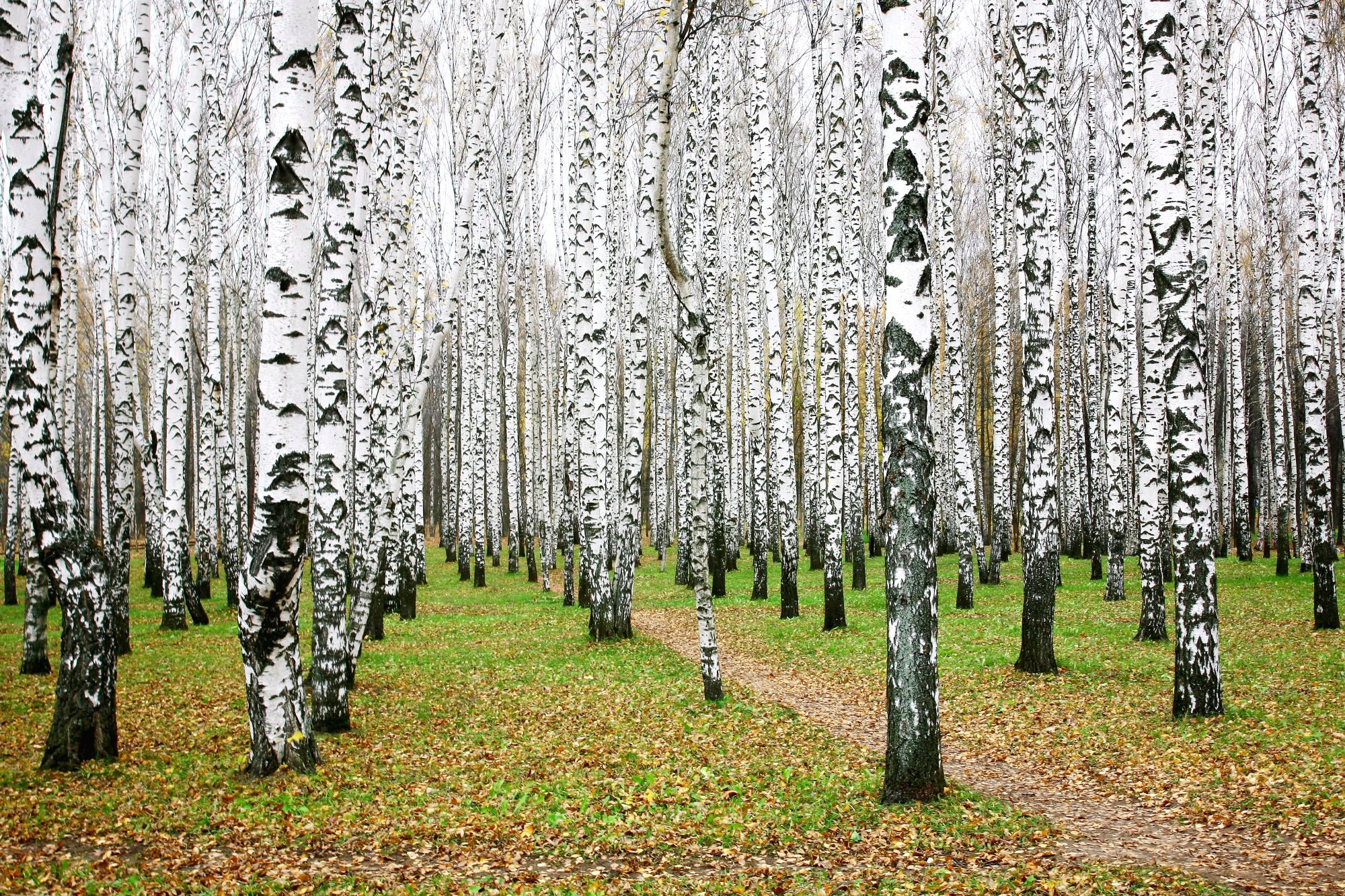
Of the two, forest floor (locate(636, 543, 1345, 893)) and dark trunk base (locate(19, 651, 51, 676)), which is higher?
dark trunk base (locate(19, 651, 51, 676))

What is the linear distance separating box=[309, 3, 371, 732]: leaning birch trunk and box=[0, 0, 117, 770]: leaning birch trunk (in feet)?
5.50

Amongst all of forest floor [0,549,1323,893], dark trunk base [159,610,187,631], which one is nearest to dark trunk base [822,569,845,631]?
forest floor [0,549,1323,893]

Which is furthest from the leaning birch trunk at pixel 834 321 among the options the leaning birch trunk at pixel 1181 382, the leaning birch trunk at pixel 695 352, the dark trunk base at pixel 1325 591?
the dark trunk base at pixel 1325 591

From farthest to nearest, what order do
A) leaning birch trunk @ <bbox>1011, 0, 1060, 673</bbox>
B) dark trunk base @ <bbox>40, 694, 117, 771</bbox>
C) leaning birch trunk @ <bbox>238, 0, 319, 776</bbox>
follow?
1. leaning birch trunk @ <bbox>1011, 0, 1060, 673</bbox>
2. dark trunk base @ <bbox>40, 694, 117, 771</bbox>
3. leaning birch trunk @ <bbox>238, 0, 319, 776</bbox>

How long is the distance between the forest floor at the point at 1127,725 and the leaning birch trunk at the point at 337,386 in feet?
15.0

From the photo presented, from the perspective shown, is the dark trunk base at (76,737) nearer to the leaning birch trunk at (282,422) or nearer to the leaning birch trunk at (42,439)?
the leaning birch trunk at (42,439)

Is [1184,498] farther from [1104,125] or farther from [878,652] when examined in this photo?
[1104,125]

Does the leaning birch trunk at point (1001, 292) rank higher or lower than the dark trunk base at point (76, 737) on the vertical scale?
higher

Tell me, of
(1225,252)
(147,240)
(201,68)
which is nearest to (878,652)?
(201,68)

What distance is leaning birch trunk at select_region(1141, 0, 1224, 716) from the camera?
754 centimetres

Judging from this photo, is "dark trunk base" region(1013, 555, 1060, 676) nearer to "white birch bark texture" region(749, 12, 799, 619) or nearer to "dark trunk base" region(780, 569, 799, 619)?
"white birch bark texture" region(749, 12, 799, 619)

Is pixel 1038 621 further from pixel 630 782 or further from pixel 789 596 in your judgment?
pixel 630 782

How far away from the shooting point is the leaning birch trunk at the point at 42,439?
623cm

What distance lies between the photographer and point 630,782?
21.6ft
